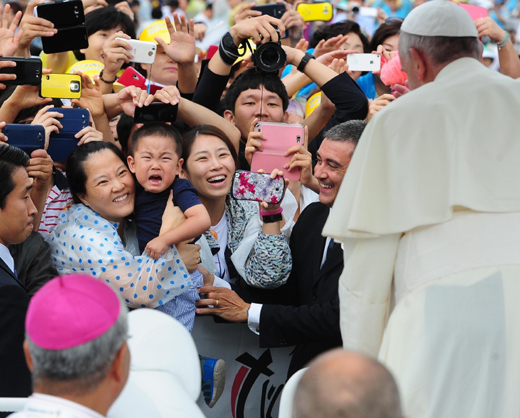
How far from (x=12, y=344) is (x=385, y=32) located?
14.5 ft

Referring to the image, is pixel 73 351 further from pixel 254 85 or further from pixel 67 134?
pixel 254 85

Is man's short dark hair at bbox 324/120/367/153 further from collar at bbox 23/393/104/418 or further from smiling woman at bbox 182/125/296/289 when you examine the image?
collar at bbox 23/393/104/418

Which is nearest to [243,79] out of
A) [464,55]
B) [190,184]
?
[190,184]

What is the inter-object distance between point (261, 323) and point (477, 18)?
266 centimetres

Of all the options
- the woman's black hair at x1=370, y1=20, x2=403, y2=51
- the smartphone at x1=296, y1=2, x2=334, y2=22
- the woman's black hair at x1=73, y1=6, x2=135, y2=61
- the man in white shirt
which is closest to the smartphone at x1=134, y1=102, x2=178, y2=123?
the woman's black hair at x1=73, y1=6, x2=135, y2=61

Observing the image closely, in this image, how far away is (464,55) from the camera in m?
2.89

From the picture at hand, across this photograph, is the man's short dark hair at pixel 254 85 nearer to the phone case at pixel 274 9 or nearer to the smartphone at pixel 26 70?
the phone case at pixel 274 9

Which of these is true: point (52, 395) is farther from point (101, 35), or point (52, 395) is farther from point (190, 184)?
point (101, 35)

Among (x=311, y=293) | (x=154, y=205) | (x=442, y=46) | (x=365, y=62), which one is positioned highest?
(x=442, y=46)

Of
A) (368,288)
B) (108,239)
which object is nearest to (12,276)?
(108,239)

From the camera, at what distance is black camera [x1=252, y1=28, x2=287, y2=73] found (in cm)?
432

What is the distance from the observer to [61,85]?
4.03 metres

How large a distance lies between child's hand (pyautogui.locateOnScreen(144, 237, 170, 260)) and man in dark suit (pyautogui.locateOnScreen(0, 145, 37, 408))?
0.58m

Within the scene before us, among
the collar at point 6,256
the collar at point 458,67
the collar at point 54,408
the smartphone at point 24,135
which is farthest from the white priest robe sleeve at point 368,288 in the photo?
the smartphone at point 24,135
